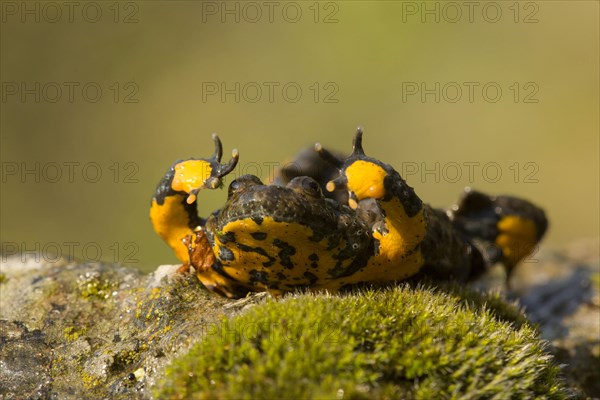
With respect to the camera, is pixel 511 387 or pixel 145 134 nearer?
pixel 511 387

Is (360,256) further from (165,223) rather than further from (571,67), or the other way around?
(571,67)

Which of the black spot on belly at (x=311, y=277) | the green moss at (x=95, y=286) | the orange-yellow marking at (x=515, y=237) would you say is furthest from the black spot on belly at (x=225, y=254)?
the orange-yellow marking at (x=515, y=237)

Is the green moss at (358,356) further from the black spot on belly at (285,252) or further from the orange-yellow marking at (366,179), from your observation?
the orange-yellow marking at (366,179)

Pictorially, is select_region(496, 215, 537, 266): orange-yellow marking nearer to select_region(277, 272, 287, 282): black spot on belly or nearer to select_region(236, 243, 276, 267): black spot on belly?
select_region(277, 272, 287, 282): black spot on belly

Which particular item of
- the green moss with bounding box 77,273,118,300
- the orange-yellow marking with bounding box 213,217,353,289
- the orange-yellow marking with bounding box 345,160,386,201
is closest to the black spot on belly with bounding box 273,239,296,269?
the orange-yellow marking with bounding box 213,217,353,289

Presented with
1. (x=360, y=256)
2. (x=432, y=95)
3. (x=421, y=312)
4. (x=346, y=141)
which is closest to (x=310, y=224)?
(x=360, y=256)

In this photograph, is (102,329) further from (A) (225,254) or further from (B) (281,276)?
(B) (281,276)

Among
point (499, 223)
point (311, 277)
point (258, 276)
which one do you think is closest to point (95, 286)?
point (258, 276)
